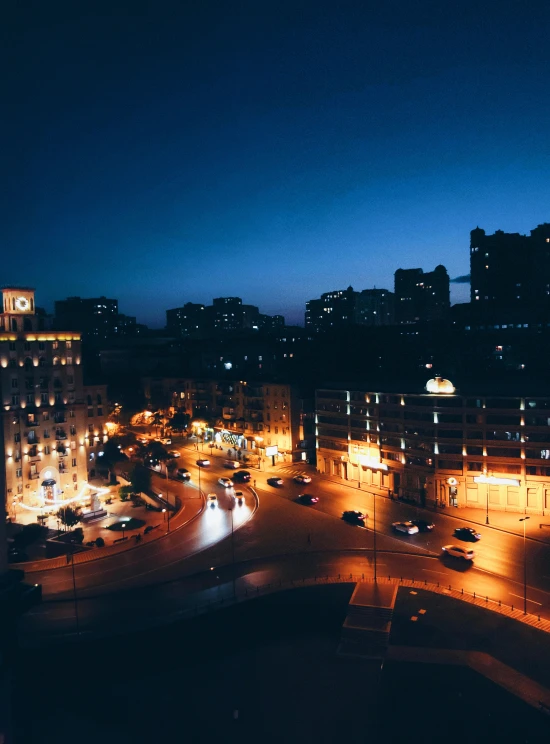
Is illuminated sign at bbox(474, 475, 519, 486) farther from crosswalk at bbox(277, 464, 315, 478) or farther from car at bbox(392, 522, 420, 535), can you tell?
crosswalk at bbox(277, 464, 315, 478)

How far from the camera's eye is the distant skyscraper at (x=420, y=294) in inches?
6101

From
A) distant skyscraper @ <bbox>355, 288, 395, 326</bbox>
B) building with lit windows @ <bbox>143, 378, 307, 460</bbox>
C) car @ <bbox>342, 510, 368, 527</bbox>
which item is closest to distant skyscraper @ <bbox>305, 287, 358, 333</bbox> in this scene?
distant skyscraper @ <bbox>355, 288, 395, 326</bbox>

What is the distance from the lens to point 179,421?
65062 mm

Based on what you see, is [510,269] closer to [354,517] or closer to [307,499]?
[307,499]

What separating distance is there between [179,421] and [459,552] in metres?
42.1

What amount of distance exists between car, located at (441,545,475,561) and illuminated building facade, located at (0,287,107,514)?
29470mm

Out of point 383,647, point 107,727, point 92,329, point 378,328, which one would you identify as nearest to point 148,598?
point 107,727

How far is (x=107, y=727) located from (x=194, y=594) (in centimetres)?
647

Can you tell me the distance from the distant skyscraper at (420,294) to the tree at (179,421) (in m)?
102

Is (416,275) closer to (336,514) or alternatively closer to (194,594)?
(336,514)

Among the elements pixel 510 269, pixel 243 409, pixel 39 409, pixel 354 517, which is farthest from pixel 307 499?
pixel 510 269

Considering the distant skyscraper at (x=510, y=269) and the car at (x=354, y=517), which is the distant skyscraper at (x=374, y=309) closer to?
the distant skyscraper at (x=510, y=269)

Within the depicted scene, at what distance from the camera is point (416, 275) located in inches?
6220

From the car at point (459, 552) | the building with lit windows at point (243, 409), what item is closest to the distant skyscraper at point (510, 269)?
the building with lit windows at point (243, 409)
